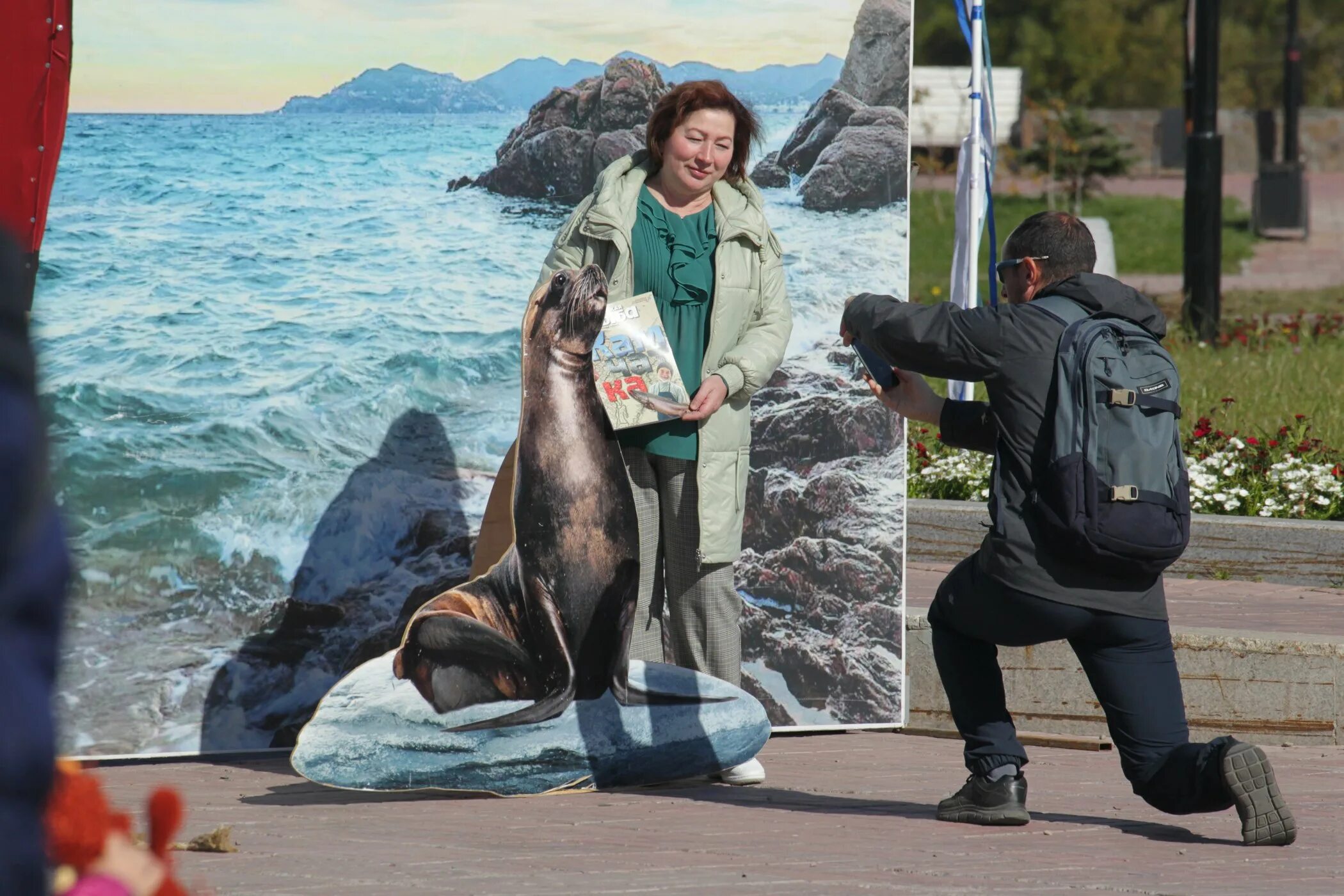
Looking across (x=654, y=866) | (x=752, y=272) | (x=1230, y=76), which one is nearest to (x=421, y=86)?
(x=752, y=272)

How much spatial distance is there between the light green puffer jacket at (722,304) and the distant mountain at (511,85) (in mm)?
615

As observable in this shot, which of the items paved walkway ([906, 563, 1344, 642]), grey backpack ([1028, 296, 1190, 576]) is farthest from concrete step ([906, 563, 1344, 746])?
grey backpack ([1028, 296, 1190, 576])

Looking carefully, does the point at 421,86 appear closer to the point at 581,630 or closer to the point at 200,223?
the point at 200,223

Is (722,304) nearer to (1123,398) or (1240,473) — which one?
(1123,398)

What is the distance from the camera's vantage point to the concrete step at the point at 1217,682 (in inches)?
218

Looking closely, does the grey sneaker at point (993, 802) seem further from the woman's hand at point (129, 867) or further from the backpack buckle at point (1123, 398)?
the woman's hand at point (129, 867)

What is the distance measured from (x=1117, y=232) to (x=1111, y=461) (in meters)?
17.7

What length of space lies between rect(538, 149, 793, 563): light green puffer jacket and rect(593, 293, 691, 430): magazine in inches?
4.1

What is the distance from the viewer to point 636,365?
15.2 feet

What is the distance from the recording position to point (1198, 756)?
155 inches

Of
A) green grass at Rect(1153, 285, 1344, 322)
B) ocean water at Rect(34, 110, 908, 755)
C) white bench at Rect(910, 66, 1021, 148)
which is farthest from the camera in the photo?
white bench at Rect(910, 66, 1021, 148)

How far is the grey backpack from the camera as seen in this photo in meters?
3.86

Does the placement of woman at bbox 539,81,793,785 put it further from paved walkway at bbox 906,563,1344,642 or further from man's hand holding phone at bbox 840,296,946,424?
paved walkway at bbox 906,563,1344,642

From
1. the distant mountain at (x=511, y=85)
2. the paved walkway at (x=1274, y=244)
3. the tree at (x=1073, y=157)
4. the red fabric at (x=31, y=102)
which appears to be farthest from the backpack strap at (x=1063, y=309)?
the tree at (x=1073, y=157)
